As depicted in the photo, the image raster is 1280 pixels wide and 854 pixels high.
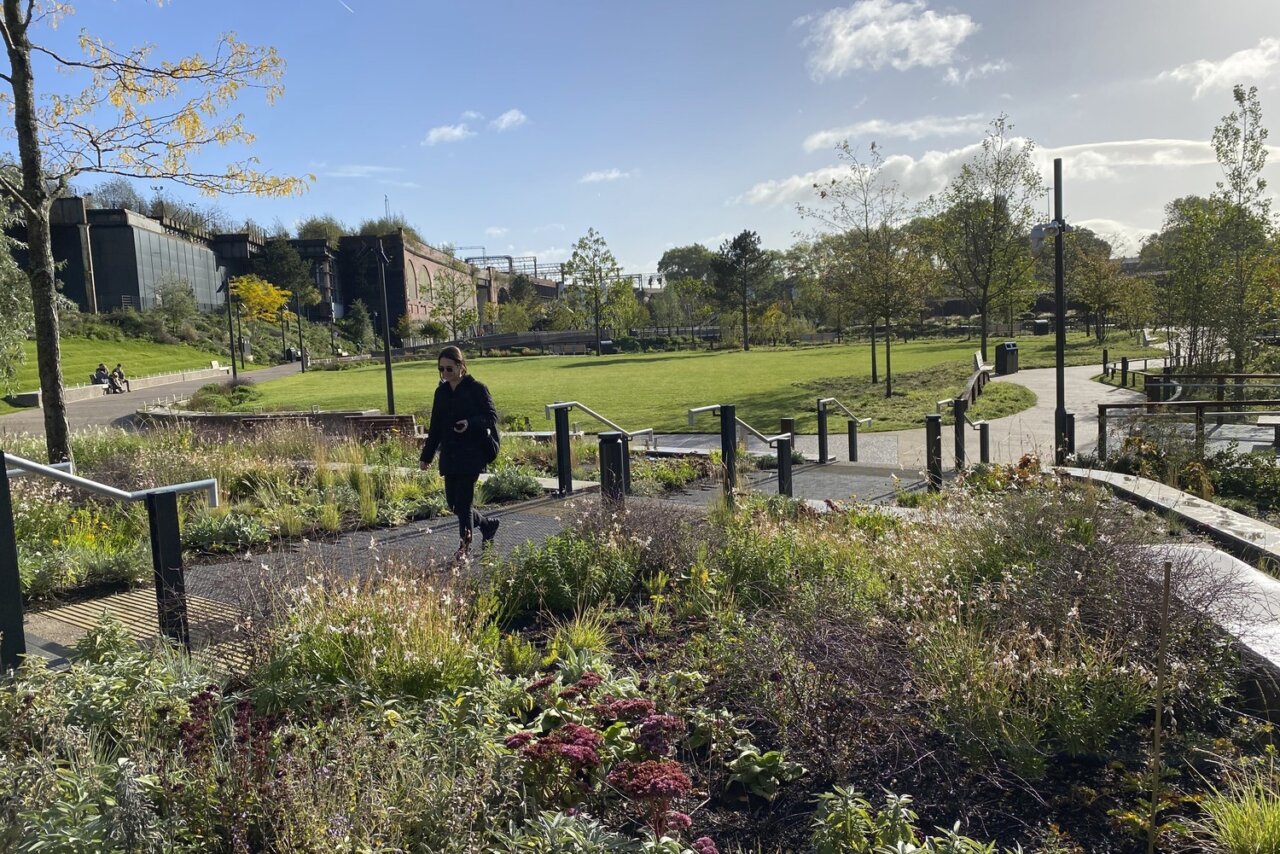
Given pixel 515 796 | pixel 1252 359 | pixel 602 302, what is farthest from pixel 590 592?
pixel 602 302

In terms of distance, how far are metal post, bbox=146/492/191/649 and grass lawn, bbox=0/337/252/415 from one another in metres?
42.6

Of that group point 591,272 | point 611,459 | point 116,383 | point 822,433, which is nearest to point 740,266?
point 591,272

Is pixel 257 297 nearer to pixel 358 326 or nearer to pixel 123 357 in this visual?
pixel 123 357

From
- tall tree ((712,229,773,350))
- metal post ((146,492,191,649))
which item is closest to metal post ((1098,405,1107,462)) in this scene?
metal post ((146,492,191,649))

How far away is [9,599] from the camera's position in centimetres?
386

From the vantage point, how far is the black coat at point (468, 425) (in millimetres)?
7043

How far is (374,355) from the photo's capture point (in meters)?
75.9

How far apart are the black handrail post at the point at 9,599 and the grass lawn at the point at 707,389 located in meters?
15.4

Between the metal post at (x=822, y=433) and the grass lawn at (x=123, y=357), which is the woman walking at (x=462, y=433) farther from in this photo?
the grass lawn at (x=123, y=357)

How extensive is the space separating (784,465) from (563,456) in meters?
2.64

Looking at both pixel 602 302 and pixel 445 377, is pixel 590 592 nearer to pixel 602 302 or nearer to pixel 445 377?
pixel 445 377

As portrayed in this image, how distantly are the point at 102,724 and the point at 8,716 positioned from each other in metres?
0.33

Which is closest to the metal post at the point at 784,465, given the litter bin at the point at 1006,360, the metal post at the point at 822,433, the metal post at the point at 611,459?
the metal post at the point at 611,459

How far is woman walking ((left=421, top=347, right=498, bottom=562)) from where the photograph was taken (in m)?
7.05
